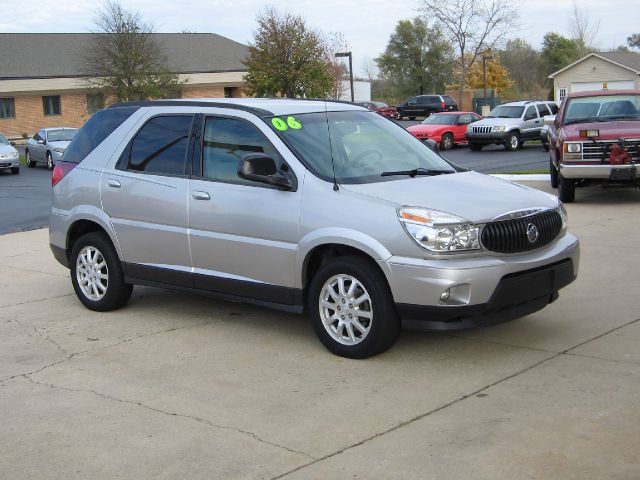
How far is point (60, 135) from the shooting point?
3234 centimetres

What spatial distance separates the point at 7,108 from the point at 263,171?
53.3 meters

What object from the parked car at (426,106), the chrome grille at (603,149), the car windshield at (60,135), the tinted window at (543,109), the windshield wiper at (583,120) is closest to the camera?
the chrome grille at (603,149)

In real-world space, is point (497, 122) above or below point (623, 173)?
above

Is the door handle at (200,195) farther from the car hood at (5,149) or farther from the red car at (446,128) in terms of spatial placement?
the red car at (446,128)

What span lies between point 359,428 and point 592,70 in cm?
5471

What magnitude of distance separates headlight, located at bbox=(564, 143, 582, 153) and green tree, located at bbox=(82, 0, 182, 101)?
109 ft

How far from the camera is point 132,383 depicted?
603cm

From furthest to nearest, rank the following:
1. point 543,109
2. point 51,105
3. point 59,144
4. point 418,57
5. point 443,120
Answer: point 418,57 → point 51,105 → point 443,120 → point 543,109 → point 59,144

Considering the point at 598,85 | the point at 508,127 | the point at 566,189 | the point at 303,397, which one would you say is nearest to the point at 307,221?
the point at 303,397

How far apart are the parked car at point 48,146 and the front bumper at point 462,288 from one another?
87.2 ft

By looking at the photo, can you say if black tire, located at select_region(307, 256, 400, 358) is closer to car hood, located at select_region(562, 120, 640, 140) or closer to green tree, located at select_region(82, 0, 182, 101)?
car hood, located at select_region(562, 120, 640, 140)

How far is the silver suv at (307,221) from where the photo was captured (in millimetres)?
5996

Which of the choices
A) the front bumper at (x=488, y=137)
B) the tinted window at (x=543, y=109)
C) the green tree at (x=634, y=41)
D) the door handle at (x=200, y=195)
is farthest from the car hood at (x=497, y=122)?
the green tree at (x=634, y=41)

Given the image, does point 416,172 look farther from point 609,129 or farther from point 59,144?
point 59,144
